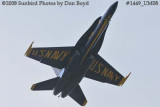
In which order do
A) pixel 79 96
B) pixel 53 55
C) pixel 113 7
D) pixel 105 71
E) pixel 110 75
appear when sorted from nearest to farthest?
pixel 113 7
pixel 53 55
pixel 105 71
pixel 110 75
pixel 79 96

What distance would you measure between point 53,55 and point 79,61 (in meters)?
3.55

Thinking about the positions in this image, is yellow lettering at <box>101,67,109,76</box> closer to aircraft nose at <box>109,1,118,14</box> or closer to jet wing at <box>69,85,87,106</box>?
jet wing at <box>69,85,87,106</box>

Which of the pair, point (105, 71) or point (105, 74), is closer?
point (105, 71)

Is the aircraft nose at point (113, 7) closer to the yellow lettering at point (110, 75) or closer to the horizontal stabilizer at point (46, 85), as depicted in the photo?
the yellow lettering at point (110, 75)

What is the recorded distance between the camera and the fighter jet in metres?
51.5

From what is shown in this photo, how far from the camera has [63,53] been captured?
54.3 m

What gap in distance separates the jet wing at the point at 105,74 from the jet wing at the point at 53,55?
4.42 m

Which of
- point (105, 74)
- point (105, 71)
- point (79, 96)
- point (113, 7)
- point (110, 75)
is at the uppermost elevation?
point (113, 7)

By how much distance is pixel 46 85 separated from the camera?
2258 inches

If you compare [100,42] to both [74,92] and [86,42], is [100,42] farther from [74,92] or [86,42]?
[74,92]

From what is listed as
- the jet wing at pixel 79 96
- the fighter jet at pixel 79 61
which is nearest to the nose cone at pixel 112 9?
the fighter jet at pixel 79 61

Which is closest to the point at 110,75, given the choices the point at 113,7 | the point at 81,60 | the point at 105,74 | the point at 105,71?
the point at 105,74

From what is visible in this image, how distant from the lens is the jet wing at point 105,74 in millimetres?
57438

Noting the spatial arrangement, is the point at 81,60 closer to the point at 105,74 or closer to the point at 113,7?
the point at 105,74
